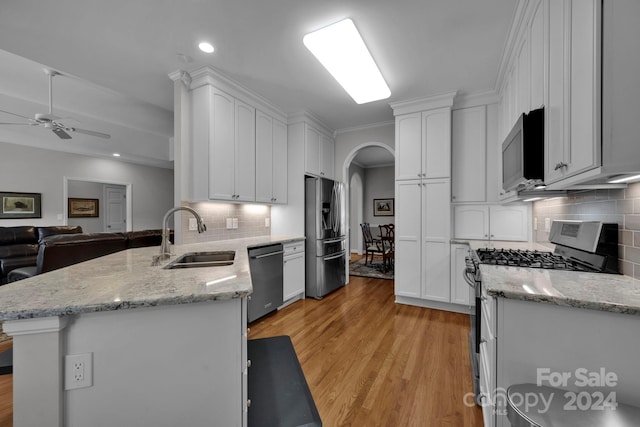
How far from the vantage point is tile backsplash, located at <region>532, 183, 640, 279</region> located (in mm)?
1191

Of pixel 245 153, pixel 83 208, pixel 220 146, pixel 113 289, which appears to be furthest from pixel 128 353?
pixel 83 208

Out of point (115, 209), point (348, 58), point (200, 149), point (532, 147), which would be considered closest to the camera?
point (532, 147)

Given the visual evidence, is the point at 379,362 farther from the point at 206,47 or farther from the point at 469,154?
the point at 206,47

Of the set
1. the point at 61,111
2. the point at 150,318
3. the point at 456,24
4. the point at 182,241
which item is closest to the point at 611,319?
the point at 150,318

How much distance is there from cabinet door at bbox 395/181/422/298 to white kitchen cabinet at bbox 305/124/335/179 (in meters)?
1.29

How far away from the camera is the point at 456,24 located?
197 cm

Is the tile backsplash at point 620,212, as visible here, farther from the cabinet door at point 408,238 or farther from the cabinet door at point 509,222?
the cabinet door at point 408,238

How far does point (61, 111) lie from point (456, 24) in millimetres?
6025

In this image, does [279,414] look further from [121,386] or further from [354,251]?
[354,251]

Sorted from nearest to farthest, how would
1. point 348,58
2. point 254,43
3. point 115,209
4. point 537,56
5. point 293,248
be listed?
point 537,56, point 254,43, point 348,58, point 293,248, point 115,209

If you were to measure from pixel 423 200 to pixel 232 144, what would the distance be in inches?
96.3

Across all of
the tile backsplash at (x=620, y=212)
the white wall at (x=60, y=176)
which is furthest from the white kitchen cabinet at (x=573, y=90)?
the white wall at (x=60, y=176)

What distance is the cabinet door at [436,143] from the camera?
10.3ft

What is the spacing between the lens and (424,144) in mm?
3260
